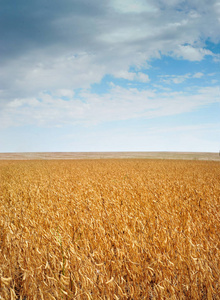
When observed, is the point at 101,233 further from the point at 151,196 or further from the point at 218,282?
the point at 151,196

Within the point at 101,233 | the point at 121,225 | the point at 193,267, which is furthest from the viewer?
the point at 121,225

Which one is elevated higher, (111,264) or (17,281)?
(111,264)

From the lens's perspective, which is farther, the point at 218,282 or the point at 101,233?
the point at 101,233

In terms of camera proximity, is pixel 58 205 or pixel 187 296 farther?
pixel 58 205

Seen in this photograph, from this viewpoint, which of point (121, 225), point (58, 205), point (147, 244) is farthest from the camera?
point (58, 205)

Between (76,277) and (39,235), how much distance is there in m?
1.51

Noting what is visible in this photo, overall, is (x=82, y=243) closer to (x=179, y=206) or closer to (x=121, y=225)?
(x=121, y=225)

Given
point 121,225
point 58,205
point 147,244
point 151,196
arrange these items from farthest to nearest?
point 151,196 → point 58,205 → point 121,225 → point 147,244

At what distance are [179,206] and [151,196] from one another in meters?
1.00

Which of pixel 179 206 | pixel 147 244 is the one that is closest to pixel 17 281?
pixel 147 244

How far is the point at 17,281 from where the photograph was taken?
2.63 meters


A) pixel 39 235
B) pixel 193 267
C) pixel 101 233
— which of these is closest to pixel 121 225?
pixel 101 233

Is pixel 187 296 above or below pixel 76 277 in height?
below

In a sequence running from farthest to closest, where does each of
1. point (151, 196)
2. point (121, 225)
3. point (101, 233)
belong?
point (151, 196)
point (121, 225)
point (101, 233)
